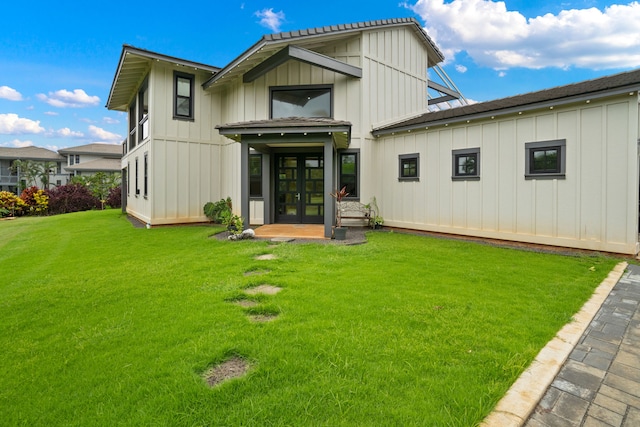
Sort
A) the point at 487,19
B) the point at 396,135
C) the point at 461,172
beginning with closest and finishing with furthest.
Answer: the point at 461,172 → the point at 396,135 → the point at 487,19

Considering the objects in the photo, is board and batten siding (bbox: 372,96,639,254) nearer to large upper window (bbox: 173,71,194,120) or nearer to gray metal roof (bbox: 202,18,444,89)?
gray metal roof (bbox: 202,18,444,89)

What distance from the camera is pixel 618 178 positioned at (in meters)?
6.44

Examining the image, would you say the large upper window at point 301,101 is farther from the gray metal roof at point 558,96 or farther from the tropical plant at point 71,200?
the tropical plant at point 71,200

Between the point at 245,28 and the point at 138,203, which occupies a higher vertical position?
the point at 245,28

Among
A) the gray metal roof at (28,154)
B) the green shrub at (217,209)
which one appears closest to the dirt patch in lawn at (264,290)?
the green shrub at (217,209)

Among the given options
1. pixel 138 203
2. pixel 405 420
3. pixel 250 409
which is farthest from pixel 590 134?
pixel 138 203

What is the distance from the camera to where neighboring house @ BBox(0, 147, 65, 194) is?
35.4 meters

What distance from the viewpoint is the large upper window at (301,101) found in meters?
11.5

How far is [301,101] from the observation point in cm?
1166

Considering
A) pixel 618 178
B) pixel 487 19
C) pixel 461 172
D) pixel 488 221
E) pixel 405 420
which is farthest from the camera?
pixel 487 19

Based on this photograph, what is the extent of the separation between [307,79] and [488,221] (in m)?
7.57

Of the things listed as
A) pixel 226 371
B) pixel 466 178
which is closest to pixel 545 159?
pixel 466 178

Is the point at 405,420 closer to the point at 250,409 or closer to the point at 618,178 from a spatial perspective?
the point at 250,409

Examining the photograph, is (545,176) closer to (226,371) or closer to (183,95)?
(226,371)
